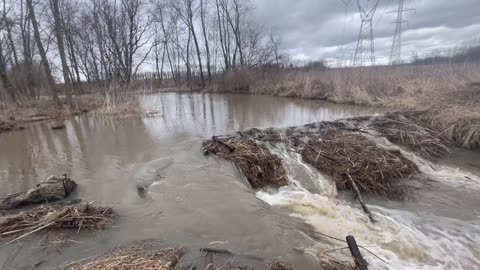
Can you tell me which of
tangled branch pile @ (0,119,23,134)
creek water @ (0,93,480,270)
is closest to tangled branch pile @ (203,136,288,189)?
creek water @ (0,93,480,270)

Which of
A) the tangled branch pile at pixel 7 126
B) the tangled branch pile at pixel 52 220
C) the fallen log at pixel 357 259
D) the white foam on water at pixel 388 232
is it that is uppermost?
the tangled branch pile at pixel 7 126

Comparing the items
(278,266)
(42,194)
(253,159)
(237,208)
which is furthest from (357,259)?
(42,194)

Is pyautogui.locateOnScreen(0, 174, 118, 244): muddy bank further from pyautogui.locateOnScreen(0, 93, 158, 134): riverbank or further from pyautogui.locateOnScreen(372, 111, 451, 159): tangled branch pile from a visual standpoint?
pyautogui.locateOnScreen(0, 93, 158, 134): riverbank

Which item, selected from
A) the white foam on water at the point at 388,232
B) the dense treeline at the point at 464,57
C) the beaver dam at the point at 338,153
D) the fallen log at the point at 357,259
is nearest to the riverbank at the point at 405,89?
the dense treeline at the point at 464,57

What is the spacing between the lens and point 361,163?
5.53 m

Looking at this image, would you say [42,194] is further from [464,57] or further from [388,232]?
[464,57]

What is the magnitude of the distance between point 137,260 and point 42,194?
2371 mm

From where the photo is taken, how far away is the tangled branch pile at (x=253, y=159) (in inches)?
205

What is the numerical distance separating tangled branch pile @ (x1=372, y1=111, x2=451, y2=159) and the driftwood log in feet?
23.7

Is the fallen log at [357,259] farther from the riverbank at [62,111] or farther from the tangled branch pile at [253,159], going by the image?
the riverbank at [62,111]

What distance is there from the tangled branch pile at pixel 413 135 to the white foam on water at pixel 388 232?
10.2 feet

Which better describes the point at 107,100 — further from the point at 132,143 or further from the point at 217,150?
the point at 217,150

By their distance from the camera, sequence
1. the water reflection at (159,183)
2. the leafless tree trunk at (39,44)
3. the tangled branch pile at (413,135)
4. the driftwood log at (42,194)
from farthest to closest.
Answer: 1. the leafless tree trunk at (39,44)
2. the tangled branch pile at (413,135)
3. the driftwood log at (42,194)
4. the water reflection at (159,183)

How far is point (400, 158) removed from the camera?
5.91 metres
